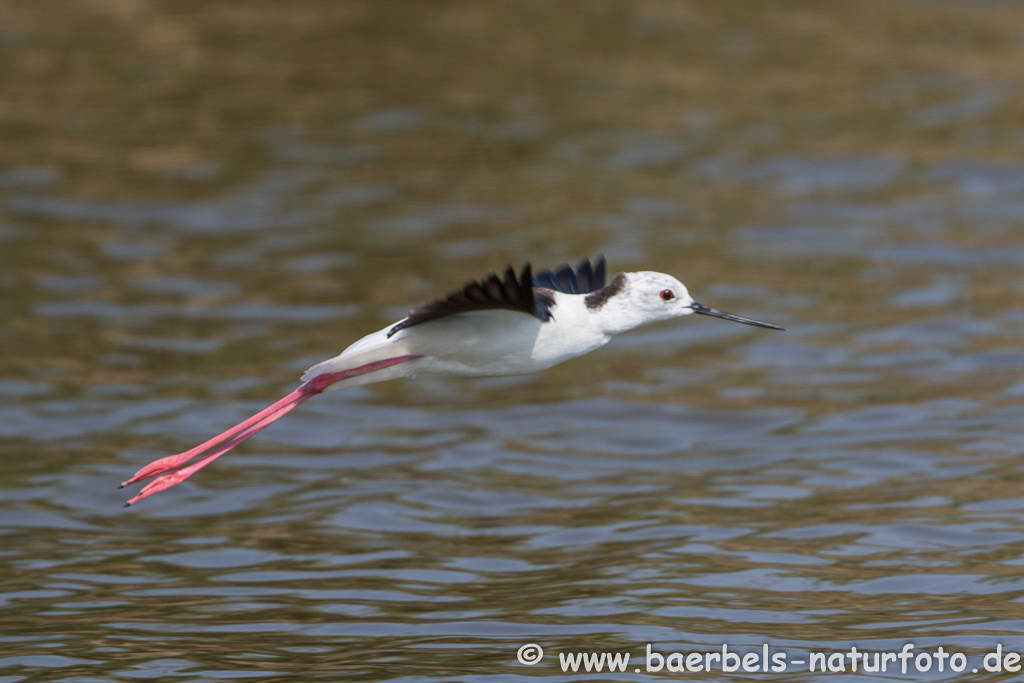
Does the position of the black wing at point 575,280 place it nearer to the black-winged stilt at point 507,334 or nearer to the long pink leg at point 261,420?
the black-winged stilt at point 507,334

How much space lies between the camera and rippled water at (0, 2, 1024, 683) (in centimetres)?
901

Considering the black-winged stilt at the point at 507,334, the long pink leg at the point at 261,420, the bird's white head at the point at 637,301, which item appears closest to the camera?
the black-winged stilt at the point at 507,334

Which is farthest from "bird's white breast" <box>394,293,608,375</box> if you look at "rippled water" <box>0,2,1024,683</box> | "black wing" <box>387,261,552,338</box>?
"rippled water" <box>0,2,1024,683</box>

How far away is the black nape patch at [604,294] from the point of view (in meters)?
7.88

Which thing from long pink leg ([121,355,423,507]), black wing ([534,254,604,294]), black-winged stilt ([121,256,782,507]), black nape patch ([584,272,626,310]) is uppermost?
black wing ([534,254,604,294])

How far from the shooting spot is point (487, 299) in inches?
284

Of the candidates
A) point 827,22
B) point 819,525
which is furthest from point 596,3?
point 819,525

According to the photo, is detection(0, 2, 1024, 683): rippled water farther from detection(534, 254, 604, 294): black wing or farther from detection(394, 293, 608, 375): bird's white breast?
detection(534, 254, 604, 294): black wing

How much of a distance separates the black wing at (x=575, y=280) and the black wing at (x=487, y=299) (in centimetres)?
103

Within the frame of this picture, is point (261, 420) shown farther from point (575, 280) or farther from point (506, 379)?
point (506, 379)

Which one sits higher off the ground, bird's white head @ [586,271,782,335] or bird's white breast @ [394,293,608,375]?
bird's white head @ [586,271,782,335]

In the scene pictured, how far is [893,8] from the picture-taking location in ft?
73.9

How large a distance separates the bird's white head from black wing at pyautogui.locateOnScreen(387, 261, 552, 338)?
0.42 metres

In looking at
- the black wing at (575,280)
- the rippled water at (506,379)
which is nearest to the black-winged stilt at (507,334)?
the black wing at (575,280)
